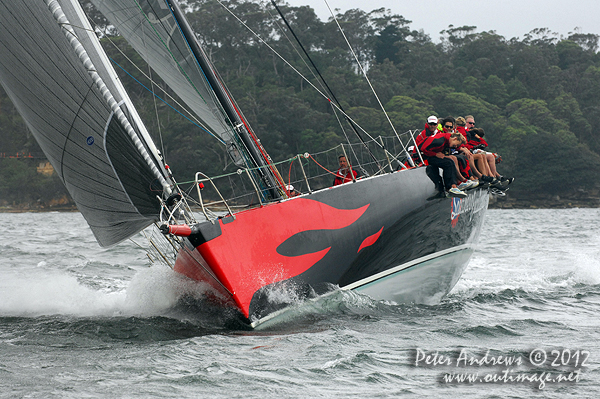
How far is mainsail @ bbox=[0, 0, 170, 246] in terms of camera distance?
381 centimetres

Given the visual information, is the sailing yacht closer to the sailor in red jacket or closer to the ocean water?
the ocean water

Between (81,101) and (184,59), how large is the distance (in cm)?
138

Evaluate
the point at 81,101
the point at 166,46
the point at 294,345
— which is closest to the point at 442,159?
the point at 166,46

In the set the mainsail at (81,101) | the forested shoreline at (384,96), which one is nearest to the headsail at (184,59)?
the mainsail at (81,101)

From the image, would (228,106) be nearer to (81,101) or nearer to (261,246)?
(81,101)

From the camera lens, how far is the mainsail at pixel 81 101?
3809mm

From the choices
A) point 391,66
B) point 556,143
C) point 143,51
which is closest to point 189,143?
point 391,66

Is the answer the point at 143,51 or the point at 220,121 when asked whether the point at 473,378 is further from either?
the point at 143,51

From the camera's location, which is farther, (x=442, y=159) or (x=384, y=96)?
(x=384, y=96)

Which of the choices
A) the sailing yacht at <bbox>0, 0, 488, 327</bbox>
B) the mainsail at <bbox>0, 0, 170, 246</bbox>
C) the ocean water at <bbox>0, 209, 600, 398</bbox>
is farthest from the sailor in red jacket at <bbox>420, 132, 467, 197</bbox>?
the mainsail at <bbox>0, 0, 170, 246</bbox>

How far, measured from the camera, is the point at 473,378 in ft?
9.69

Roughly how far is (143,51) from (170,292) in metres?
2.30

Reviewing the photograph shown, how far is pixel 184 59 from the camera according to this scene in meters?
5.04

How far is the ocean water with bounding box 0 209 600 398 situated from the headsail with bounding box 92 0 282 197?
127 centimetres
